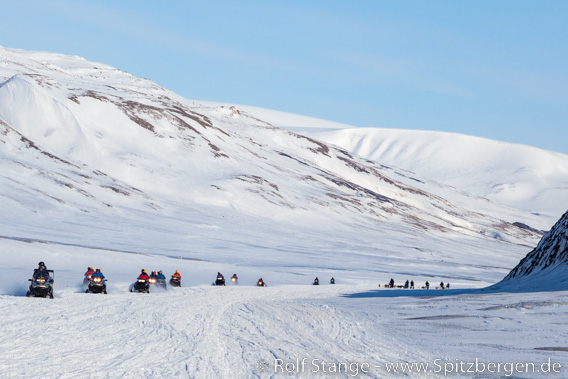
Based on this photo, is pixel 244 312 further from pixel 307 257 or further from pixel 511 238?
pixel 511 238

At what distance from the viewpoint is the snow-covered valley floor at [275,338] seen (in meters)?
14.6

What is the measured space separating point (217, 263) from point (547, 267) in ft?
142

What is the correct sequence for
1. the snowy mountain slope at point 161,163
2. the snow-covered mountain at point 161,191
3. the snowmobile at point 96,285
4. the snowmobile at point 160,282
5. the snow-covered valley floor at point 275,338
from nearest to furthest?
the snow-covered valley floor at point 275,338, the snowmobile at point 96,285, the snowmobile at point 160,282, the snow-covered mountain at point 161,191, the snowy mountain slope at point 161,163

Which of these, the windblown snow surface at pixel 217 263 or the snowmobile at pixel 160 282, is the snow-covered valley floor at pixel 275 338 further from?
the snowmobile at pixel 160 282

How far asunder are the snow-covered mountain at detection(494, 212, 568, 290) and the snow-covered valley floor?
2411 millimetres

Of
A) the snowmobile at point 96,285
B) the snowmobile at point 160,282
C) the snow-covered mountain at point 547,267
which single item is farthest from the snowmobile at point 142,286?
the snow-covered mountain at point 547,267

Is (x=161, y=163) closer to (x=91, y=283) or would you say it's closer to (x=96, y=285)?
(x=91, y=283)

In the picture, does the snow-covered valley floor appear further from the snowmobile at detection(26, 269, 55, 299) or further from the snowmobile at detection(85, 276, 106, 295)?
the snowmobile at detection(85, 276, 106, 295)

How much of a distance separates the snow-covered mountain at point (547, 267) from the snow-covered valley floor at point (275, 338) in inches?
94.9

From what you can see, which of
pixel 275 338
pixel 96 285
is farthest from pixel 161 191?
pixel 275 338

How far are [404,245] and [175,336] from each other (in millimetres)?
115915

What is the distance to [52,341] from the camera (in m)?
17.2

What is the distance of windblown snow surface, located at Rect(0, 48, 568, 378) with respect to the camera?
16.1m

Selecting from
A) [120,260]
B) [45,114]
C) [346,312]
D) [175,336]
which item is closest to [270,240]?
[120,260]
